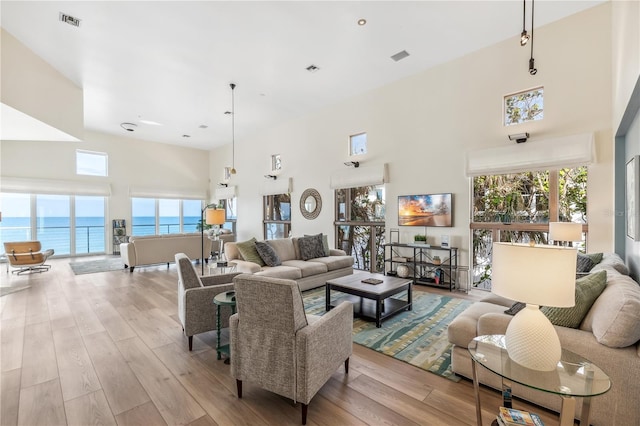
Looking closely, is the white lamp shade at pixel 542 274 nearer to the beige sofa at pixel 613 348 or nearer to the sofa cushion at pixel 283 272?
the beige sofa at pixel 613 348

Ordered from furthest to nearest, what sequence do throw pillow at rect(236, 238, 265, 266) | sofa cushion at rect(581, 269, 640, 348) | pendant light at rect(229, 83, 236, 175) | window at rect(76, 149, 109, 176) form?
1. window at rect(76, 149, 109, 176)
2. pendant light at rect(229, 83, 236, 175)
3. throw pillow at rect(236, 238, 265, 266)
4. sofa cushion at rect(581, 269, 640, 348)

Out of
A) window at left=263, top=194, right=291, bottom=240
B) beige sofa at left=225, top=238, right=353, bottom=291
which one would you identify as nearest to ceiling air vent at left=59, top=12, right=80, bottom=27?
beige sofa at left=225, top=238, right=353, bottom=291

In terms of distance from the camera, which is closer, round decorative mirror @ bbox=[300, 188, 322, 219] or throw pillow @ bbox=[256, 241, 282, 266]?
throw pillow @ bbox=[256, 241, 282, 266]

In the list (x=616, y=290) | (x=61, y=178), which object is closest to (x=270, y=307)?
(x=616, y=290)

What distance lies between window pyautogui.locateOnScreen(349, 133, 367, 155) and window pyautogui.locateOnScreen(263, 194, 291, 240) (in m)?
2.50

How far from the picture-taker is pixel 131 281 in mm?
5695

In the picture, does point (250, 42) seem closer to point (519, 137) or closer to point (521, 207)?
point (519, 137)

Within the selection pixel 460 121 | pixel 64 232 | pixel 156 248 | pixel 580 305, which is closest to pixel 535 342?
pixel 580 305

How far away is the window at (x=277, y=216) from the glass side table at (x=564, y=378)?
7.13 meters

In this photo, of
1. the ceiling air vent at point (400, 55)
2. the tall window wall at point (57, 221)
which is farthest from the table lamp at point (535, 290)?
the tall window wall at point (57, 221)

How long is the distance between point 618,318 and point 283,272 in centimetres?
368

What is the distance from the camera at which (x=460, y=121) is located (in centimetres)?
513

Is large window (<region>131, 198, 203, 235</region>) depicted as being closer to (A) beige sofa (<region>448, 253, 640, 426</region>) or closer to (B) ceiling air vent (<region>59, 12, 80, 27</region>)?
(B) ceiling air vent (<region>59, 12, 80, 27</region>)

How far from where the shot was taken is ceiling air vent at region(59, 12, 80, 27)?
377 centimetres
